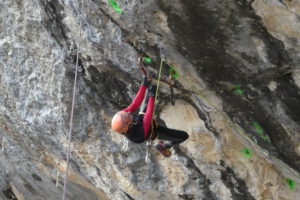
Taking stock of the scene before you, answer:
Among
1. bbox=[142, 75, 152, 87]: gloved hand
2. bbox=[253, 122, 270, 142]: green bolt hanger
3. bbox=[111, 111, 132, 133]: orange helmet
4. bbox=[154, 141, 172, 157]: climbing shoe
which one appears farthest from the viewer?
bbox=[154, 141, 172, 157]: climbing shoe

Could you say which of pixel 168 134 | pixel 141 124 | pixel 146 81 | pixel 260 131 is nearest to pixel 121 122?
pixel 141 124

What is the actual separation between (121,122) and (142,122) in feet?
1.41

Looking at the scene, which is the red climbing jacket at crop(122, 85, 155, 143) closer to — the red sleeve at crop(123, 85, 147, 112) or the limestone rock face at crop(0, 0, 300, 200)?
the red sleeve at crop(123, 85, 147, 112)

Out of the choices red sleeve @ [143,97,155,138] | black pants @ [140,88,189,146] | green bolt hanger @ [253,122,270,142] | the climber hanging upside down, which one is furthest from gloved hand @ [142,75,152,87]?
green bolt hanger @ [253,122,270,142]

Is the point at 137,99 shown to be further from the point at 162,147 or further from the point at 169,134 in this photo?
the point at 162,147

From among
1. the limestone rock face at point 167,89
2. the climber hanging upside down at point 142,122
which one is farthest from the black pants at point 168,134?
the limestone rock face at point 167,89

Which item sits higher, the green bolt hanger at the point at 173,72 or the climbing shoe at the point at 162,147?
the green bolt hanger at the point at 173,72

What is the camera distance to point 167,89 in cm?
738

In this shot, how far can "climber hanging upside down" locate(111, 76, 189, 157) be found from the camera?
6143 mm

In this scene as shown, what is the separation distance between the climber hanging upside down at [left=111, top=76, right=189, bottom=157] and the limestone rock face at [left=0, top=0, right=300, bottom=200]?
2.00 feet

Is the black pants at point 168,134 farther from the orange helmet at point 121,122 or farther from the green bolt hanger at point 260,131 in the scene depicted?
the green bolt hanger at point 260,131

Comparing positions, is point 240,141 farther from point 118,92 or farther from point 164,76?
point 118,92

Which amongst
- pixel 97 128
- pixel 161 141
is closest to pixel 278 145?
pixel 161 141

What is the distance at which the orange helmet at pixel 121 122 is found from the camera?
20.0ft
